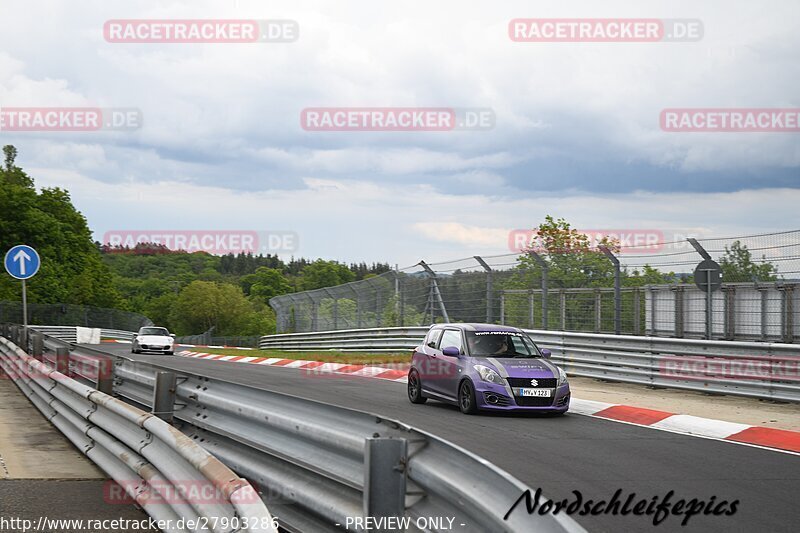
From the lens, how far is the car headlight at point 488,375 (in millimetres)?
13133

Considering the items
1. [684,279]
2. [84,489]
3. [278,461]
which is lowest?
[84,489]

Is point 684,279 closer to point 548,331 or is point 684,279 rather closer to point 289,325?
point 548,331

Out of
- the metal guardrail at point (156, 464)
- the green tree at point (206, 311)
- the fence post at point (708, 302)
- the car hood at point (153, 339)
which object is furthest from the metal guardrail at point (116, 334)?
the green tree at point (206, 311)

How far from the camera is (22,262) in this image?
20.5 m

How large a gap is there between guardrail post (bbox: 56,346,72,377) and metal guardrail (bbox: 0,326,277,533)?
964mm

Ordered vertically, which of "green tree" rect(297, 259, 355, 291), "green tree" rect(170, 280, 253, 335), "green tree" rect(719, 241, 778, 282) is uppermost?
"green tree" rect(297, 259, 355, 291)

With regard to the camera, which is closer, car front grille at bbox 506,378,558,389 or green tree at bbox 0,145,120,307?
car front grille at bbox 506,378,558,389

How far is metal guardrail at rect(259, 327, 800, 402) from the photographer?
1448cm

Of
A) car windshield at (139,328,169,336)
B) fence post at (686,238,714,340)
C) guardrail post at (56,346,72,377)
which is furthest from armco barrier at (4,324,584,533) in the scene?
car windshield at (139,328,169,336)

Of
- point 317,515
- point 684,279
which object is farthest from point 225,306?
point 317,515

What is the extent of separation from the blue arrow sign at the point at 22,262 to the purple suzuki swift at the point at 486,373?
9775 millimetres

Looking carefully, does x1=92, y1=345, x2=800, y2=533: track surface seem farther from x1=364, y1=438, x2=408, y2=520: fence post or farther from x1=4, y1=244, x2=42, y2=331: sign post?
x1=4, y1=244, x2=42, y2=331: sign post

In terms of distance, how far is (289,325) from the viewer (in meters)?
43.2

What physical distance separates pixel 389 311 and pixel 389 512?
25.3 metres
